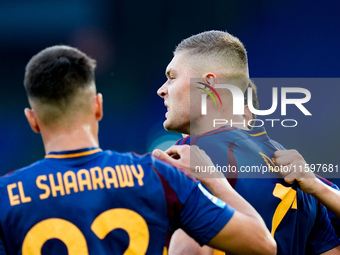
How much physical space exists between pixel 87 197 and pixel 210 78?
1688mm

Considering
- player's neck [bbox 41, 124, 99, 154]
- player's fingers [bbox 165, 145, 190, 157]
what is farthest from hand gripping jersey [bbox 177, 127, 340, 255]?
player's neck [bbox 41, 124, 99, 154]

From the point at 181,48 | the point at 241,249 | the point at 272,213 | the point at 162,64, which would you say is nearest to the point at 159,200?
the point at 241,249

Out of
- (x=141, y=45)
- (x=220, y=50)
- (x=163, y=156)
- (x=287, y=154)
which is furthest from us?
(x=141, y=45)

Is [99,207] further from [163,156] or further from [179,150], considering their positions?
[179,150]

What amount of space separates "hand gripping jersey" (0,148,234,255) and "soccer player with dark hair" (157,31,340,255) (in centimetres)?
32

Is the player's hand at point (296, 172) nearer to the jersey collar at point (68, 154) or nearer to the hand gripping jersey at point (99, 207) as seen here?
the hand gripping jersey at point (99, 207)

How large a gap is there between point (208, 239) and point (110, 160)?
0.55m

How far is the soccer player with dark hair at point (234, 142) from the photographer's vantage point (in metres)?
2.92

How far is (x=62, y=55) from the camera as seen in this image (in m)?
2.27

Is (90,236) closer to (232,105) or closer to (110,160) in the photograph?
(110,160)

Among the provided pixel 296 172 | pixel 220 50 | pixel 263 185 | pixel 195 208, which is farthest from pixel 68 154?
pixel 220 50

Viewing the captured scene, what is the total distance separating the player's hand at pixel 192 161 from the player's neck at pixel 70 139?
37 centimetres

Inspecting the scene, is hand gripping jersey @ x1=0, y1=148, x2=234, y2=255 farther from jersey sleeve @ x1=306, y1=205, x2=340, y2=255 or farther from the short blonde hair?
the short blonde hair

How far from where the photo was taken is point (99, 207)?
2.11 m
